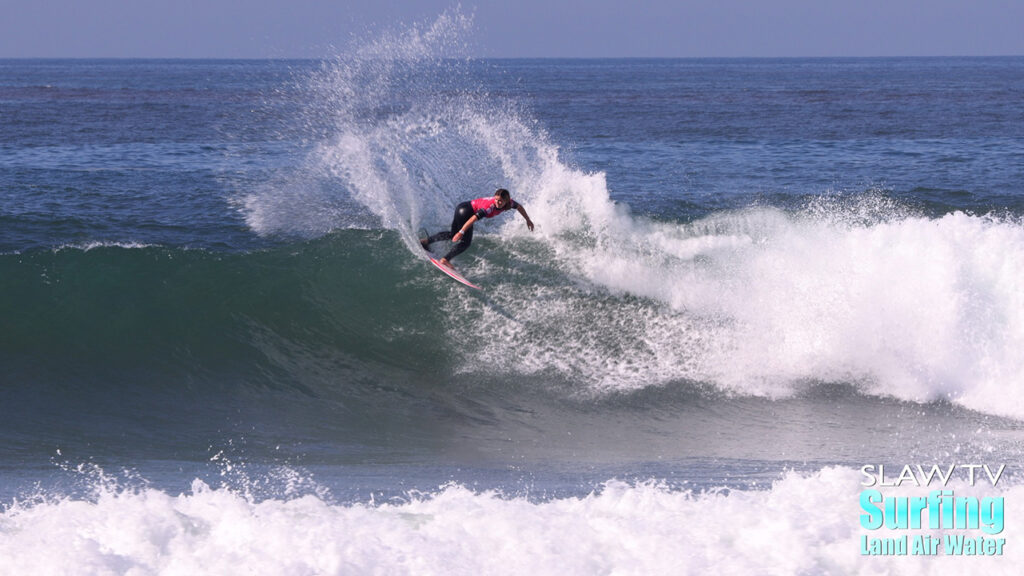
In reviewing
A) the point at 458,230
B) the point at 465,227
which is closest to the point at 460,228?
the point at 458,230

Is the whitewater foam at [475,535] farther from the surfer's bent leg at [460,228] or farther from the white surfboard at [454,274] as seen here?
the surfer's bent leg at [460,228]

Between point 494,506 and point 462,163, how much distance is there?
10.7 m

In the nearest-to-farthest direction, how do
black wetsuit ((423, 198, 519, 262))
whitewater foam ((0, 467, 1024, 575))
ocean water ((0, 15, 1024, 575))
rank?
whitewater foam ((0, 467, 1024, 575))
ocean water ((0, 15, 1024, 575))
black wetsuit ((423, 198, 519, 262))

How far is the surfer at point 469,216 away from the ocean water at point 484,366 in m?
0.62

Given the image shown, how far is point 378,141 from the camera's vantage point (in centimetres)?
1705

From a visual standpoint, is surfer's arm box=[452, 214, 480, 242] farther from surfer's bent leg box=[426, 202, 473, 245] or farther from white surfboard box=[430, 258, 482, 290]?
white surfboard box=[430, 258, 482, 290]

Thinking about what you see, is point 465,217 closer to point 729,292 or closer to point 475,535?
point 729,292

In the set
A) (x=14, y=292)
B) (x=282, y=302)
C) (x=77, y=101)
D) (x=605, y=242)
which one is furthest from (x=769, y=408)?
(x=77, y=101)

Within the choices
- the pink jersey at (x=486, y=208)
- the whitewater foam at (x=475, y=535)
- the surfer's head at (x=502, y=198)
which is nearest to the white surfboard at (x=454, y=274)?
the pink jersey at (x=486, y=208)

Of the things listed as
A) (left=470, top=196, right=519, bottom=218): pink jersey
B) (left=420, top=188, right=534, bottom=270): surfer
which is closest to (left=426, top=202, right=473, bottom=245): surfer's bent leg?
(left=420, top=188, right=534, bottom=270): surfer

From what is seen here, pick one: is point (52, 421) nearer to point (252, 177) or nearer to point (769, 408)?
point (769, 408)

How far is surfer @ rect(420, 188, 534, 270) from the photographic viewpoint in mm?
11930

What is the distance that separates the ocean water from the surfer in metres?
0.62

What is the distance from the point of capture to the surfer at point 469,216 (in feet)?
39.1
